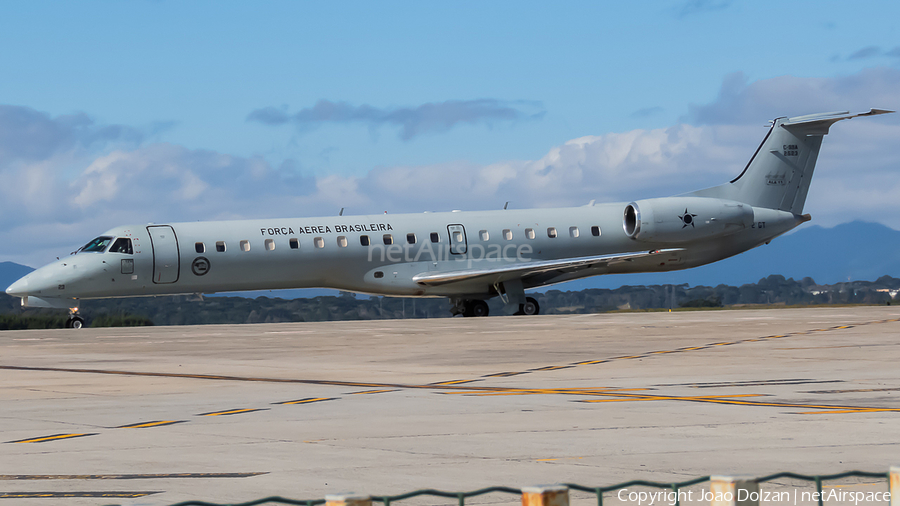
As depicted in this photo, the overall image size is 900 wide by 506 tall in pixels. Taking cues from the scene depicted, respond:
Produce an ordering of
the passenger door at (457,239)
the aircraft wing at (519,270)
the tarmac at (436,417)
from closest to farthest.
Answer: the tarmac at (436,417) → the aircraft wing at (519,270) → the passenger door at (457,239)

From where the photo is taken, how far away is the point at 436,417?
38.8 feet

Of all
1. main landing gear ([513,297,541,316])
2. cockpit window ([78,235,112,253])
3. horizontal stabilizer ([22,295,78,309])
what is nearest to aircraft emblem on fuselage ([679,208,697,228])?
main landing gear ([513,297,541,316])

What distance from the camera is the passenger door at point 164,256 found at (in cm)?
3781

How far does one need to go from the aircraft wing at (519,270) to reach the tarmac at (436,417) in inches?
647

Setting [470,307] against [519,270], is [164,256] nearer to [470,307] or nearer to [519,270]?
[470,307]

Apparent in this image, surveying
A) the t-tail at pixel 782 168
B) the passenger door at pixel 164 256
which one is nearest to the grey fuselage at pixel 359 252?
the passenger door at pixel 164 256

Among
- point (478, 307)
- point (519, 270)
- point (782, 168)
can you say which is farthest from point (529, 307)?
point (782, 168)

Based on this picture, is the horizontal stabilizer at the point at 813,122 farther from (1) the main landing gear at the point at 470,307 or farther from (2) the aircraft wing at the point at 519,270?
(1) the main landing gear at the point at 470,307

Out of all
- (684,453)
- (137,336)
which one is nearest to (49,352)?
(137,336)

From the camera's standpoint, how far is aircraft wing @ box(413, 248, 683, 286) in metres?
41.4

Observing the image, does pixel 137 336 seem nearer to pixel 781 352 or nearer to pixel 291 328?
pixel 291 328

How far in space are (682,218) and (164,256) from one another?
21.6m

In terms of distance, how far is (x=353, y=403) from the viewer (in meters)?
13.5

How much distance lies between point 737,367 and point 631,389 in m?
4.08
